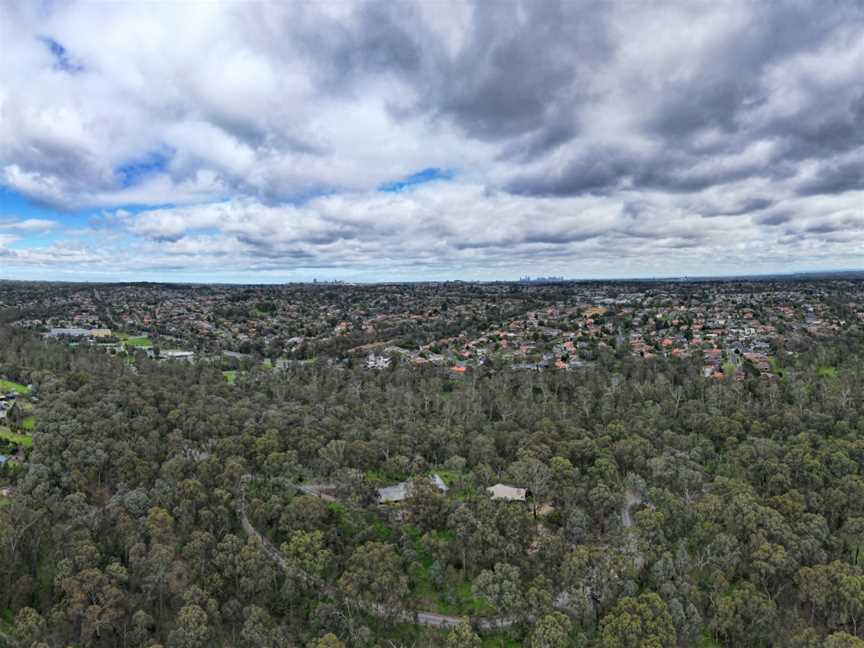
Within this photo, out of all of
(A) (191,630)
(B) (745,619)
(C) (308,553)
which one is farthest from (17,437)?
(B) (745,619)

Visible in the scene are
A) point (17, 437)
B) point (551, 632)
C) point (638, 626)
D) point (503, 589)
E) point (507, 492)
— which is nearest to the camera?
point (638, 626)

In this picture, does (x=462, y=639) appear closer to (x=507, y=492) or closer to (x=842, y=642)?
(x=507, y=492)

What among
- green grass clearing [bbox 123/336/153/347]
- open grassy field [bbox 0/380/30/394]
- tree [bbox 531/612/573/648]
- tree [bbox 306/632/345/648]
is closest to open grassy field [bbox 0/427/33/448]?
open grassy field [bbox 0/380/30/394]

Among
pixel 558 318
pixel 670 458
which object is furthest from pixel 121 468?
pixel 558 318

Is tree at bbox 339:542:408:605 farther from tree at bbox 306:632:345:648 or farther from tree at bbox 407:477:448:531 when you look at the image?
tree at bbox 407:477:448:531

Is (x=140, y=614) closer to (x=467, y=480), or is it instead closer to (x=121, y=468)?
(x=121, y=468)

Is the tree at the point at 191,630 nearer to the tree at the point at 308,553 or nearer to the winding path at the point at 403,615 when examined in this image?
the winding path at the point at 403,615

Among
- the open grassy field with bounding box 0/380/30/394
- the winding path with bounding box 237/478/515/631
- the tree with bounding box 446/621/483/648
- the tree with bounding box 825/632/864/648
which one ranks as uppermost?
the open grassy field with bounding box 0/380/30/394

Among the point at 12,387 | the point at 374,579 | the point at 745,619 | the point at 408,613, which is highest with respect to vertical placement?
the point at 12,387
